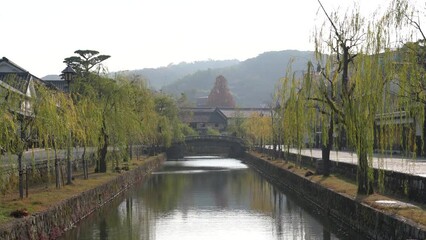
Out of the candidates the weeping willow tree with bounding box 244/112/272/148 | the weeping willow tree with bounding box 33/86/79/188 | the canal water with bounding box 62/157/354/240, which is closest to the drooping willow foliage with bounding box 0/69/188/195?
the weeping willow tree with bounding box 33/86/79/188

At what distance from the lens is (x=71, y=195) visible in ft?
65.7

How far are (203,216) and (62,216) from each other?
6.98m

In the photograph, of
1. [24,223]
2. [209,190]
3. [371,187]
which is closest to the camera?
[24,223]

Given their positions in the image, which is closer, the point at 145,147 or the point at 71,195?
the point at 71,195

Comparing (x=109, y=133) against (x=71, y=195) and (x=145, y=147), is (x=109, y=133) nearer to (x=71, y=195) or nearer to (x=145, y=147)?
(x=71, y=195)

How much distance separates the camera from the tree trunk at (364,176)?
56.7ft

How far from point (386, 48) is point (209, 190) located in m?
20.0

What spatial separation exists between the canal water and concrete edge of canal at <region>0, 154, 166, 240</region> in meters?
Result: 0.41

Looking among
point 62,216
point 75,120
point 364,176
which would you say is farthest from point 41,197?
point 364,176

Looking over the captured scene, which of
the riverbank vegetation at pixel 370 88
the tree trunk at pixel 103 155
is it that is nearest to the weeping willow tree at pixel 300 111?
the riverbank vegetation at pixel 370 88

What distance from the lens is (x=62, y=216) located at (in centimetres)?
1792

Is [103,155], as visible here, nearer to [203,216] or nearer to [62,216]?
[203,216]

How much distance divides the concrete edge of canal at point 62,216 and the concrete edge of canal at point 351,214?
393 inches

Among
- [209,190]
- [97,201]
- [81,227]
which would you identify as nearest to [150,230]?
[81,227]
